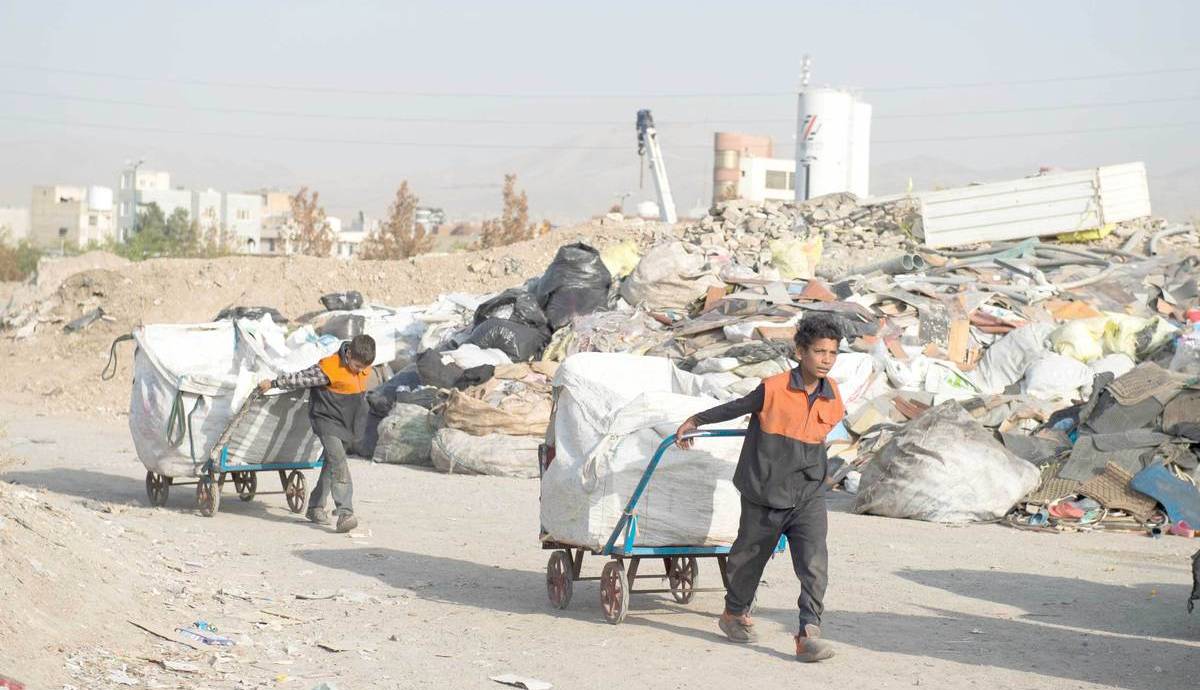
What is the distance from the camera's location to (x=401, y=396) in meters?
15.6

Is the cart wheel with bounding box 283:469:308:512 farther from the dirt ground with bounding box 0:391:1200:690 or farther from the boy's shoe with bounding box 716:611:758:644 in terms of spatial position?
the boy's shoe with bounding box 716:611:758:644

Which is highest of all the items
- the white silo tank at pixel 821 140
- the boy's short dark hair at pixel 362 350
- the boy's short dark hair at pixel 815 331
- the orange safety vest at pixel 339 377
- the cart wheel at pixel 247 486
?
the white silo tank at pixel 821 140

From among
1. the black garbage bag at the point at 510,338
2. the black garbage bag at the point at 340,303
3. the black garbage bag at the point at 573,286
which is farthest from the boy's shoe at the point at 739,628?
the black garbage bag at the point at 340,303

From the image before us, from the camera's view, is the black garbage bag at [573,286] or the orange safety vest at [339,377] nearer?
the orange safety vest at [339,377]

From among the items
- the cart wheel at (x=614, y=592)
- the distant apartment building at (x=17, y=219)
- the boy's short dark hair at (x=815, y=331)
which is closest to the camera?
the boy's short dark hair at (x=815, y=331)

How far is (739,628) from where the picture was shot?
6598mm

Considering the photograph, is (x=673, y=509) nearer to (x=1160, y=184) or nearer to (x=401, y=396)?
(x=401, y=396)

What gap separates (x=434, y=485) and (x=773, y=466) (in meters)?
7.11

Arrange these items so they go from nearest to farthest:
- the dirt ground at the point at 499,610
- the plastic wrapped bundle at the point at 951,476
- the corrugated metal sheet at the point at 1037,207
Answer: the dirt ground at the point at 499,610
the plastic wrapped bundle at the point at 951,476
the corrugated metal sheet at the point at 1037,207

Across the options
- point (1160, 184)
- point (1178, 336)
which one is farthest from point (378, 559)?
point (1160, 184)

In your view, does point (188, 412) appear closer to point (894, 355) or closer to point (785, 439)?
point (785, 439)

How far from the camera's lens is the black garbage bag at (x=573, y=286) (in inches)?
675

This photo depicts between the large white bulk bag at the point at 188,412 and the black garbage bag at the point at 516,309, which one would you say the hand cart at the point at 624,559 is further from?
the black garbage bag at the point at 516,309

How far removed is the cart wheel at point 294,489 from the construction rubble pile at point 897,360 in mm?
866
